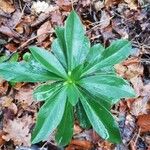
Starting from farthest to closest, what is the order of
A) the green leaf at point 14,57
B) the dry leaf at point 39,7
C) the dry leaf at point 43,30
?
1. the dry leaf at point 39,7
2. the dry leaf at point 43,30
3. the green leaf at point 14,57

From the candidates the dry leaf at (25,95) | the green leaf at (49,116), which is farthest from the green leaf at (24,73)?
the dry leaf at (25,95)

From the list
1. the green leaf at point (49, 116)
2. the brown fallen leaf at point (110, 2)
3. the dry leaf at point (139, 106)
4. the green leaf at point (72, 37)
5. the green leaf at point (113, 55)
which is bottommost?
the dry leaf at point (139, 106)

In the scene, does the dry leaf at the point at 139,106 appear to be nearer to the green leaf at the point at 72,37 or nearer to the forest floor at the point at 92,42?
the forest floor at the point at 92,42

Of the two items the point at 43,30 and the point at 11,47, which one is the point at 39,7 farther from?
the point at 11,47

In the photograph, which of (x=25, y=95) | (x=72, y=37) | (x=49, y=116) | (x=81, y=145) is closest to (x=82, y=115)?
(x=49, y=116)

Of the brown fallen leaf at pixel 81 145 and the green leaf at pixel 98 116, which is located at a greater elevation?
the green leaf at pixel 98 116

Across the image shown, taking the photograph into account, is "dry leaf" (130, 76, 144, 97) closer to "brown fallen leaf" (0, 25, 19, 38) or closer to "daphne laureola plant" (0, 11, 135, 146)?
"daphne laureola plant" (0, 11, 135, 146)

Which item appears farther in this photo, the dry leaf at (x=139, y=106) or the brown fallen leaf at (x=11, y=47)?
the brown fallen leaf at (x=11, y=47)

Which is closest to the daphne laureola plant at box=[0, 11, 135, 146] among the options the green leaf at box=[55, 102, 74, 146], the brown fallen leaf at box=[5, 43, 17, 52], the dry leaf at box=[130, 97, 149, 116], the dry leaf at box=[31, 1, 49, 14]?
the green leaf at box=[55, 102, 74, 146]

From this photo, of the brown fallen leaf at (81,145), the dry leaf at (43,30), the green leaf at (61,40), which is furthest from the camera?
the dry leaf at (43,30)
